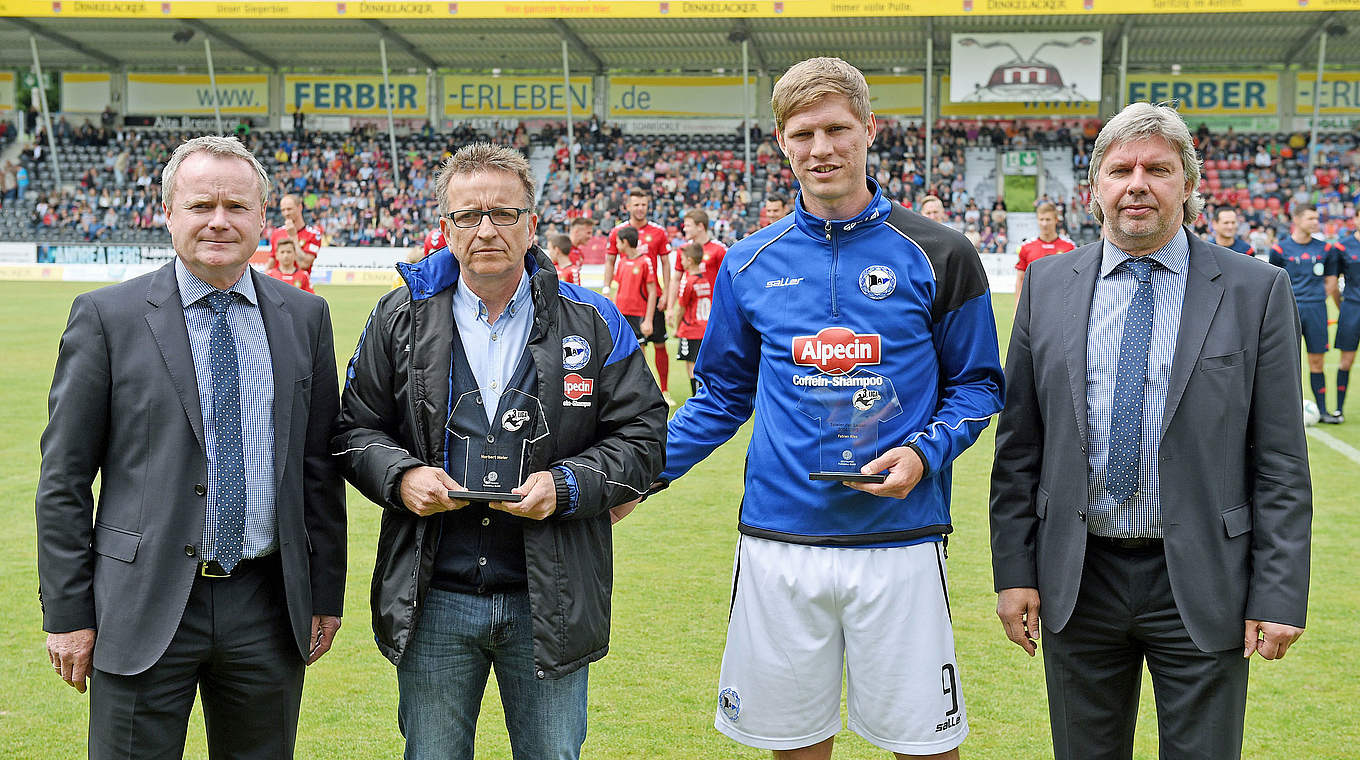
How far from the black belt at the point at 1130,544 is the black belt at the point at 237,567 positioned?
2.02 m

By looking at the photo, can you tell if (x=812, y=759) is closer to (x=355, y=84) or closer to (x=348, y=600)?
(x=348, y=600)

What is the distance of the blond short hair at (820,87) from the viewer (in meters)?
2.93

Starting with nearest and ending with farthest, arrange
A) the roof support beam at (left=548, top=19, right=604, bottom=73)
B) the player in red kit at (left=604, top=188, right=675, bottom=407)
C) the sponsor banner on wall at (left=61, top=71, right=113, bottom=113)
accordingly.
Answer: the player in red kit at (left=604, top=188, right=675, bottom=407), the roof support beam at (left=548, top=19, right=604, bottom=73), the sponsor banner on wall at (left=61, top=71, right=113, bottom=113)

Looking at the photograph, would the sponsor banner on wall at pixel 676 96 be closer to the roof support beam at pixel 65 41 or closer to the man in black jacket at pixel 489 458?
the roof support beam at pixel 65 41

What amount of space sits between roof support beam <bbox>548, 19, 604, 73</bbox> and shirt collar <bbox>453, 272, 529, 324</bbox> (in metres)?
34.4

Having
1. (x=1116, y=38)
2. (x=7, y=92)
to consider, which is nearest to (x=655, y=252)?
(x=1116, y=38)

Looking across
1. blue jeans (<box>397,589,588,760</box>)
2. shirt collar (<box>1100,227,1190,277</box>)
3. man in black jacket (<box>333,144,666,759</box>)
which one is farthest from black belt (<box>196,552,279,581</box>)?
shirt collar (<box>1100,227,1190,277</box>)

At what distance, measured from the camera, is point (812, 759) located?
3.08 metres

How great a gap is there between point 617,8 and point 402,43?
28.1 ft

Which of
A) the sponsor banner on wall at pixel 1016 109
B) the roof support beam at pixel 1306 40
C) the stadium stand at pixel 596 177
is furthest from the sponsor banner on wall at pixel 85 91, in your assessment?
the roof support beam at pixel 1306 40

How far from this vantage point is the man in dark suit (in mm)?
2658

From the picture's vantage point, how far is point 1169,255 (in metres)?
2.98

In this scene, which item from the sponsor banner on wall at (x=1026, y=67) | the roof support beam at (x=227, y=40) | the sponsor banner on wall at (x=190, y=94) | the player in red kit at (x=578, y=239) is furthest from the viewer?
the sponsor banner on wall at (x=190, y=94)

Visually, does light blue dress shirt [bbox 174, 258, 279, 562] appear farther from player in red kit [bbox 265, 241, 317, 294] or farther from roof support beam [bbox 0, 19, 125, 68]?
roof support beam [bbox 0, 19, 125, 68]
